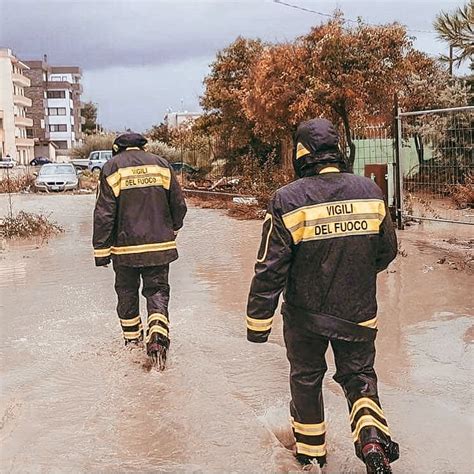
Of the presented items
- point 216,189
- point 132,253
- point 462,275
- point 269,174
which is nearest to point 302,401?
point 132,253

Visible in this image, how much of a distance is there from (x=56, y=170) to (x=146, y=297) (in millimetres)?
24199

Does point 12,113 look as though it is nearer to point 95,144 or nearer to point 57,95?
point 57,95

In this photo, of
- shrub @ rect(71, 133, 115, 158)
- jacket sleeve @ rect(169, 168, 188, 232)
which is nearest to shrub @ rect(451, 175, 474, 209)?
jacket sleeve @ rect(169, 168, 188, 232)

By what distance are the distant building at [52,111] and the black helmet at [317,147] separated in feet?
302

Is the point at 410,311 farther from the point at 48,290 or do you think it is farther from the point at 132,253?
the point at 48,290

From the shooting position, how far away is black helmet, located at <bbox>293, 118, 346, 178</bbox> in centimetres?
362

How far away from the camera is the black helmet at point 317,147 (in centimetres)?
362

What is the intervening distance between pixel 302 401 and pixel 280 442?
626 millimetres

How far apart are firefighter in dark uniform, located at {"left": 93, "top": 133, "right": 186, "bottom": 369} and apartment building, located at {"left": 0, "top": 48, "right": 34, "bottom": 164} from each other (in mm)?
70515

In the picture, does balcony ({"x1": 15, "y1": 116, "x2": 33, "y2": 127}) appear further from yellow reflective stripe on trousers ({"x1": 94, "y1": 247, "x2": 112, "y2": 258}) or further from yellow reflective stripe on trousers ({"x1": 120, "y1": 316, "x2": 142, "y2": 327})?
yellow reflective stripe on trousers ({"x1": 94, "y1": 247, "x2": 112, "y2": 258})

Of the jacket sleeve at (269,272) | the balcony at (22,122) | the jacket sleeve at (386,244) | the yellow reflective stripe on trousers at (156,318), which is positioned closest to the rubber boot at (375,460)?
the jacket sleeve at (269,272)

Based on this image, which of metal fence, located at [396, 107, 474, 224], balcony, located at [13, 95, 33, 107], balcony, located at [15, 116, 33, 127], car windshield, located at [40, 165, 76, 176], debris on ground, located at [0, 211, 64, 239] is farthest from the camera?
balcony, located at [13, 95, 33, 107]

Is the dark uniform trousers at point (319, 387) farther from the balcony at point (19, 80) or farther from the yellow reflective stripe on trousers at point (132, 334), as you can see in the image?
the balcony at point (19, 80)

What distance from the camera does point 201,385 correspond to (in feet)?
17.1
